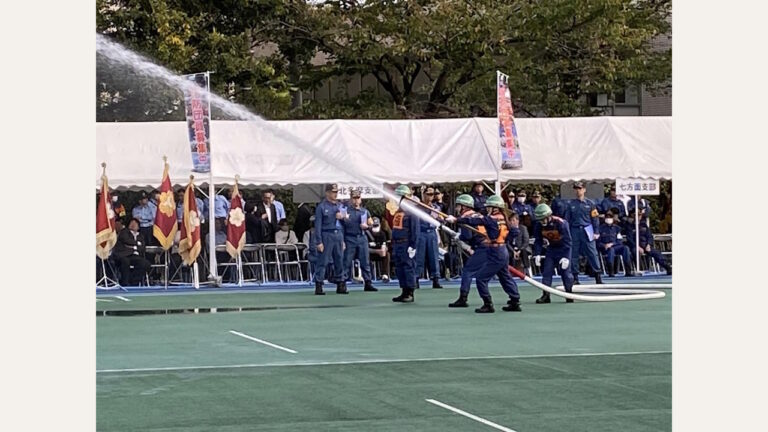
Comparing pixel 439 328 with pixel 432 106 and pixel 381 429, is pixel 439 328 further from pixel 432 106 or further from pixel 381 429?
pixel 432 106

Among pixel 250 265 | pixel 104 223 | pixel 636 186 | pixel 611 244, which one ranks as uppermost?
pixel 636 186

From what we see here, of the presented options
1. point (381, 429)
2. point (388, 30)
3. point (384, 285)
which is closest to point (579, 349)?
point (381, 429)

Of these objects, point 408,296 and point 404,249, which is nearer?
point 408,296

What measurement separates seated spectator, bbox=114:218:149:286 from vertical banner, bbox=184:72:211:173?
197cm

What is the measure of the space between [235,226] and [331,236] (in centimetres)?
266

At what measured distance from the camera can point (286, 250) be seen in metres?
28.2

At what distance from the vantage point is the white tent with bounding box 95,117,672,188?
86.2ft

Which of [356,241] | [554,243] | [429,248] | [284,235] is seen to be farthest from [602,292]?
[284,235]

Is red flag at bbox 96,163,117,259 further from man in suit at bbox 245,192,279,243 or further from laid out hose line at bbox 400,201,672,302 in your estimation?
laid out hose line at bbox 400,201,672,302

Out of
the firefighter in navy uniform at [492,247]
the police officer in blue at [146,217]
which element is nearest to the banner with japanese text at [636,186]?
the firefighter in navy uniform at [492,247]

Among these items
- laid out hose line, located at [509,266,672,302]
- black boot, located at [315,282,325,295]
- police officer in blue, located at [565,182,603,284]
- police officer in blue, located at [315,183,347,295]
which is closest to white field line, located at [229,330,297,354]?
laid out hose line, located at [509,266,672,302]

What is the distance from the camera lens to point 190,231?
84.2 ft

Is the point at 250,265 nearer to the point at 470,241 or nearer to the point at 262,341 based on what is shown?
the point at 470,241

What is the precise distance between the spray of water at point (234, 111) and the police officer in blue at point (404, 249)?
25 centimetres
